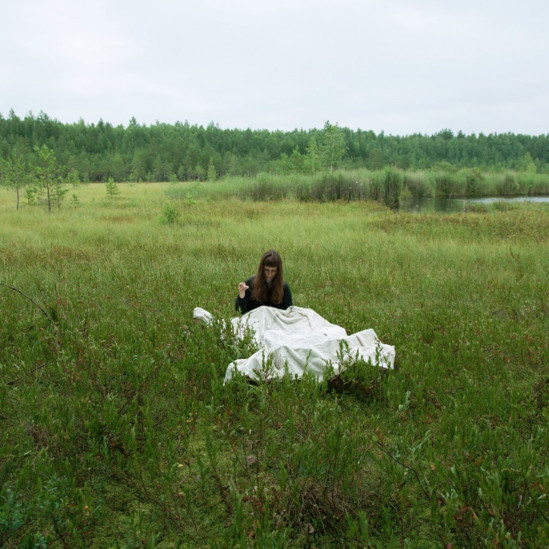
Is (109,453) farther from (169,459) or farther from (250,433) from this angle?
(250,433)

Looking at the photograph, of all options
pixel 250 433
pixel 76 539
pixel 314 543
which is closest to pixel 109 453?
pixel 76 539

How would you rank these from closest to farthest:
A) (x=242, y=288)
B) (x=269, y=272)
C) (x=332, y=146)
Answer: (x=242, y=288)
(x=269, y=272)
(x=332, y=146)

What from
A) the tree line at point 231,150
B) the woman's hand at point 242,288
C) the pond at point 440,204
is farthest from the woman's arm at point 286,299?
the tree line at point 231,150

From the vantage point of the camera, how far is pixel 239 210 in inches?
791

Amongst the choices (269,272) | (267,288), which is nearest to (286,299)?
(267,288)

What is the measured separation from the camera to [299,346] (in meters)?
4.50

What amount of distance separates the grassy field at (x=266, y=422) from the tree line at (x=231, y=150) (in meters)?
42.2

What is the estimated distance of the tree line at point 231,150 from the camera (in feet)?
224

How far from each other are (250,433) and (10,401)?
80.9 inches

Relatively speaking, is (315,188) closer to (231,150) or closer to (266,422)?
(266,422)

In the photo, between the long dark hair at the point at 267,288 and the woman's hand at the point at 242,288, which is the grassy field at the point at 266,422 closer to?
the woman's hand at the point at 242,288

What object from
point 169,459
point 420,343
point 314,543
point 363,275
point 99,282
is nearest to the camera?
point 314,543

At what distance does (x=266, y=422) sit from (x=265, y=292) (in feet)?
8.48

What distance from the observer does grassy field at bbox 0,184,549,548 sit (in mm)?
2264
